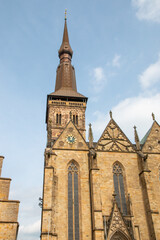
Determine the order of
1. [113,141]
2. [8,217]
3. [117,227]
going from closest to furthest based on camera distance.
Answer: [8,217] → [117,227] → [113,141]

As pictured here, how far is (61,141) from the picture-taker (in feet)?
85.1

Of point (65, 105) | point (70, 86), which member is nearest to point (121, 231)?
point (65, 105)

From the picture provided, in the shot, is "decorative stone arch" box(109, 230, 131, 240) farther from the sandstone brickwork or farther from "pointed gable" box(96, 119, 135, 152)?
the sandstone brickwork

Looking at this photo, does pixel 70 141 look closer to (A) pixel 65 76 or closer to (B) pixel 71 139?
(B) pixel 71 139

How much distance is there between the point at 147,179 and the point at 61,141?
9.45 metres

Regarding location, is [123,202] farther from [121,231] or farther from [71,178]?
[71,178]

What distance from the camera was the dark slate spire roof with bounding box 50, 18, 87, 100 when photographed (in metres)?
38.0

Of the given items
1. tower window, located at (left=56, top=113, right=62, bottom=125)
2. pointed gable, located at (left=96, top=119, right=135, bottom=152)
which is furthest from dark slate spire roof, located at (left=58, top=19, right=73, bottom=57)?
pointed gable, located at (left=96, top=119, right=135, bottom=152)

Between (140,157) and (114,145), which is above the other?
(114,145)

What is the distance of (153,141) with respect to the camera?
27500 millimetres

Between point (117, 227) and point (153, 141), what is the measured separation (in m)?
10.6

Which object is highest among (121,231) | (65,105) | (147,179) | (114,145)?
(65,105)

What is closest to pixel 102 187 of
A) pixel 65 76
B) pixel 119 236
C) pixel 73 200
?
pixel 73 200

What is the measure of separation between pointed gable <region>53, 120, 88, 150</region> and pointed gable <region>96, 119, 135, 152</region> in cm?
183
